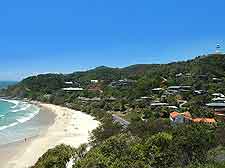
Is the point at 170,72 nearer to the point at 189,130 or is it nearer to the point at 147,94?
the point at 147,94

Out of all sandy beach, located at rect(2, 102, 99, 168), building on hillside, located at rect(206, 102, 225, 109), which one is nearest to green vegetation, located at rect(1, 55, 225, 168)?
building on hillside, located at rect(206, 102, 225, 109)

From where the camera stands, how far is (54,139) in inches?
2039

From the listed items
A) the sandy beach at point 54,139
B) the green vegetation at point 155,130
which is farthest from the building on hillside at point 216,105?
the sandy beach at point 54,139

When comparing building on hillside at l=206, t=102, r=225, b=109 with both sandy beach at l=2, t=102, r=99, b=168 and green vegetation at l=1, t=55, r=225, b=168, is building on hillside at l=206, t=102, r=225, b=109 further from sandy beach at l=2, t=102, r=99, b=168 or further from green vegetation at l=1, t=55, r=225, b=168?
sandy beach at l=2, t=102, r=99, b=168

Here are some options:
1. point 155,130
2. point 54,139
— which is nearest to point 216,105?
point 54,139

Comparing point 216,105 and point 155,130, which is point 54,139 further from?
point 155,130

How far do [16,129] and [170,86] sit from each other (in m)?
34.1

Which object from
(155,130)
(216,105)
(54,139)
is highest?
(155,130)

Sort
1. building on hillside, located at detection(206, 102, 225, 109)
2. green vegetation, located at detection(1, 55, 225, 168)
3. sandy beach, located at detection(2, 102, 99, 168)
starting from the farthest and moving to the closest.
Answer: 1. building on hillside, located at detection(206, 102, 225, 109)
2. sandy beach, located at detection(2, 102, 99, 168)
3. green vegetation, located at detection(1, 55, 225, 168)

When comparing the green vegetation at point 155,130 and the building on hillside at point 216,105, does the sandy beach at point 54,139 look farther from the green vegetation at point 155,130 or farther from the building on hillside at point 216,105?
the building on hillside at point 216,105

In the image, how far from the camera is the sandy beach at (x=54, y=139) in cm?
3901

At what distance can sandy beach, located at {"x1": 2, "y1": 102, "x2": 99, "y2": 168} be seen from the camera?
3901cm

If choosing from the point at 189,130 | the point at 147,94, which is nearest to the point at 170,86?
the point at 147,94

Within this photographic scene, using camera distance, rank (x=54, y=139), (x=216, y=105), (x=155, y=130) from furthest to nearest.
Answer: (x=216, y=105), (x=54, y=139), (x=155, y=130)
